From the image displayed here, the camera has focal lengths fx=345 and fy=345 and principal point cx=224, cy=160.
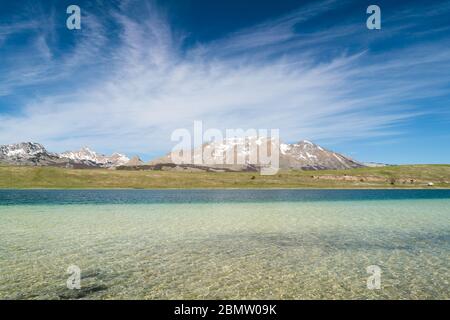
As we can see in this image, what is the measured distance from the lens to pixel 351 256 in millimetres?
26844

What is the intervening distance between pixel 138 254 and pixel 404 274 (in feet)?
63.0

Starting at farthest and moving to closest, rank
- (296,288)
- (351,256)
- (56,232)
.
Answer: (56,232) → (351,256) → (296,288)

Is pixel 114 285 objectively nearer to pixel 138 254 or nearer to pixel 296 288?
pixel 138 254

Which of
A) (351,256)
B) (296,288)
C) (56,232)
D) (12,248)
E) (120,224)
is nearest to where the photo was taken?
(296,288)

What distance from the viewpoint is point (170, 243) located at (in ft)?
105

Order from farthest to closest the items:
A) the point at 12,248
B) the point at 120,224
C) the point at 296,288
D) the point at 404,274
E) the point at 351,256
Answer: the point at 120,224
the point at 12,248
the point at 351,256
the point at 404,274
the point at 296,288

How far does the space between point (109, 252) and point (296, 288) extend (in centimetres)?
1621

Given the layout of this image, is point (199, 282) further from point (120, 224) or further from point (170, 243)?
point (120, 224)

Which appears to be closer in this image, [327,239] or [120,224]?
[327,239]
